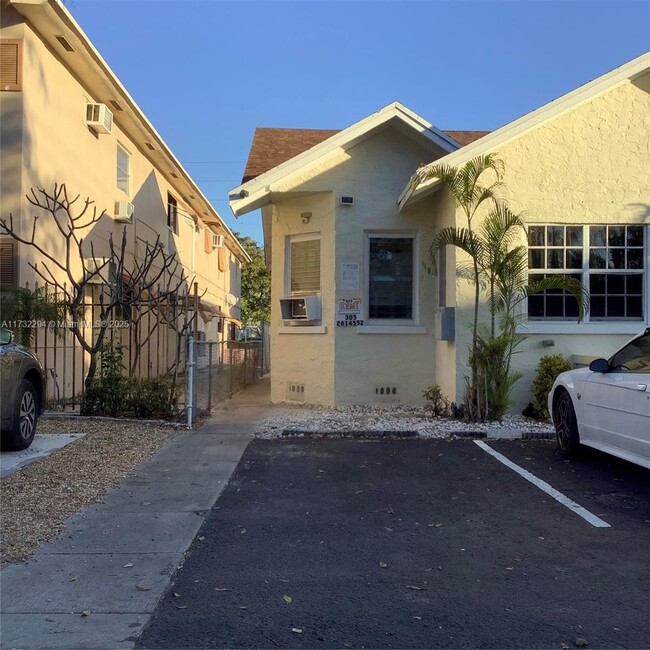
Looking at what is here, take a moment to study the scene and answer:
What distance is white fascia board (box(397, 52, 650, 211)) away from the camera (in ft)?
30.7

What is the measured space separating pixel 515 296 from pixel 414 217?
8.09ft

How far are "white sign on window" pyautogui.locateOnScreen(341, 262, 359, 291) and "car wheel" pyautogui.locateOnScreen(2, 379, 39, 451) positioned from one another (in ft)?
17.5

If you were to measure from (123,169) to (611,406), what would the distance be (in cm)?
1244

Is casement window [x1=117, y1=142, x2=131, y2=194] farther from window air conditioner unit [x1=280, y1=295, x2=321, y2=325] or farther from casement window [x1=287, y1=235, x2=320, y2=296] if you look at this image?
window air conditioner unit [x1=280, y1=295, x2=321, y2=325]

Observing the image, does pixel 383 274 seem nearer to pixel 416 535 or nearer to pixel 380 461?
pixel 380 461

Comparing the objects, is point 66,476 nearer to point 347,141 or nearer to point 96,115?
point 347,141

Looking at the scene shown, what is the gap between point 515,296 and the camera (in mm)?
9500

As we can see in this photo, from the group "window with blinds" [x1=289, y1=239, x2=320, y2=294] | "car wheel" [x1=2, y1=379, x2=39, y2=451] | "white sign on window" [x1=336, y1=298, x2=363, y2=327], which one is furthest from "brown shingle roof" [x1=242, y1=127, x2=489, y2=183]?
"car wheel" [x1=2, y1=379, x2=39, y2=451]

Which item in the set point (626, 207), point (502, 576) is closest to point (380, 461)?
point (502, 576)

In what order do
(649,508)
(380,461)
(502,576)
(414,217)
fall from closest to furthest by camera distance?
(502,576)
(649,508)
(380,461)
(414,217)

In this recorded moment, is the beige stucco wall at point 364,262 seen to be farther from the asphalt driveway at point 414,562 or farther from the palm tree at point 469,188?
the asphalt driveway at point 414,562

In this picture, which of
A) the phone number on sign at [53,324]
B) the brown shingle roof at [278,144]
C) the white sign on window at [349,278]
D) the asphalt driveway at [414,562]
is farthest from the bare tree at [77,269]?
the asphalt driveway at [414,562]

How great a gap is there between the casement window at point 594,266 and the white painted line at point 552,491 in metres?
3.23

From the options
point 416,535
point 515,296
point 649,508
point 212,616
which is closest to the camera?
point 212,616
